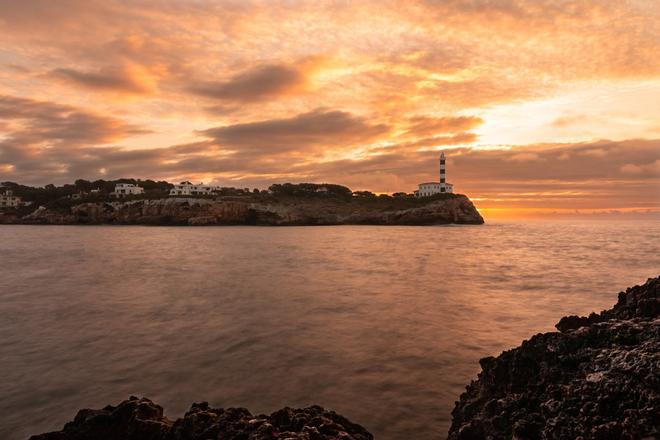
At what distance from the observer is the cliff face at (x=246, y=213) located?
106 meters

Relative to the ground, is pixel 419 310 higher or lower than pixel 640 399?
lower

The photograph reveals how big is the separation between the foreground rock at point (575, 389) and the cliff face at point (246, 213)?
104 meters

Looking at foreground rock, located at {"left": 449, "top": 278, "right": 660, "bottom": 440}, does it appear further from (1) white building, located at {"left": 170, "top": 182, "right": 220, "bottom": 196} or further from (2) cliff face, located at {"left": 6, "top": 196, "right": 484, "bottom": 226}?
(1) white building, located at {"left": 170, "top": 182, "right": 220, "bottom": 196}

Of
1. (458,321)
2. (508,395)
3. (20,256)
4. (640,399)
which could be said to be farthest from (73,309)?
(20,256)

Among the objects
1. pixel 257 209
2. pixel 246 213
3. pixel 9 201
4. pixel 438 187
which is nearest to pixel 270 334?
pixel 257 209

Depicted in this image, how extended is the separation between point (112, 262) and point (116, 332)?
73.9 feet

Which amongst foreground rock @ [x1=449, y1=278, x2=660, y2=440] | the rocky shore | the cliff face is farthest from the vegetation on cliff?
foreground rock @ [x1=449, y1=278, x2=660, y2=440]

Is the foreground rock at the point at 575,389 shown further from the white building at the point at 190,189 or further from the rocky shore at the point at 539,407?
the white building at the point at 190,189

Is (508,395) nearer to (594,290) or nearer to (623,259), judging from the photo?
(594,290)

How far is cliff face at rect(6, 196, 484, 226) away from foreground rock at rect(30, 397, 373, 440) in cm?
10260

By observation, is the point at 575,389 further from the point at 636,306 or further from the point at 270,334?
the point at 270,334

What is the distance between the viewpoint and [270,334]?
1212cm

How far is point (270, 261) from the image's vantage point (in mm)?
32438

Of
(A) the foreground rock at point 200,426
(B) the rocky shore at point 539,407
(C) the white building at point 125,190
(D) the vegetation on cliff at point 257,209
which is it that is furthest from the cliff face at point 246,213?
(B) the rocky shore at point 539,407
